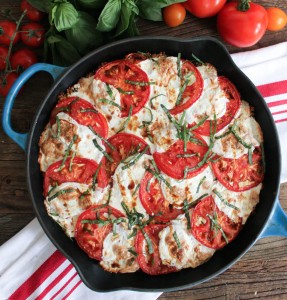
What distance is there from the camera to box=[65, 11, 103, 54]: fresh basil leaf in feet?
8.29

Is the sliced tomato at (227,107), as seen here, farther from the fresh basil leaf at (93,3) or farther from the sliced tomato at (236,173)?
the fresh basil leaf at (93,3)

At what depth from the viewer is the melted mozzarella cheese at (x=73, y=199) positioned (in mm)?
2420

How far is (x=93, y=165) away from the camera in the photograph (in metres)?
2.42

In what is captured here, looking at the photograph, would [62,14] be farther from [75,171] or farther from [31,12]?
[75,171]

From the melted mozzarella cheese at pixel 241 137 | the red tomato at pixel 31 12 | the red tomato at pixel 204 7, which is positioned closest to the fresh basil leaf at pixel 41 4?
the red tomato at pixel 31 12

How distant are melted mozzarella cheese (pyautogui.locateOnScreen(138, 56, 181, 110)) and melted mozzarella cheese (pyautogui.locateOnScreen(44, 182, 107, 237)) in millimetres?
582

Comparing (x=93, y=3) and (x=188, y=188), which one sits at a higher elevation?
(x=93, y=3)

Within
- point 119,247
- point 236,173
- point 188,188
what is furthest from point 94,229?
point 236,173

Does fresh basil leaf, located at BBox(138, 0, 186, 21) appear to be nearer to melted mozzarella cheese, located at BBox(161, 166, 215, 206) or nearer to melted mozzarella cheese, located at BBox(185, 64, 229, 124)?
melted mozzarella cheese, located at BBox(185, 64, 229, 124)

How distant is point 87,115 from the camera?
7.98 feet

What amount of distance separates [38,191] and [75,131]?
42cm

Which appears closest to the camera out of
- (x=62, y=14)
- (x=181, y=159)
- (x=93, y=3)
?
(x=62, y=14)

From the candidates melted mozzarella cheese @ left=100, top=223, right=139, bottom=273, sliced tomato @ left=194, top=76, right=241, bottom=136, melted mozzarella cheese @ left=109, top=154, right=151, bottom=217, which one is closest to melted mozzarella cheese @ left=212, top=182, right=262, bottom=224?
sliced tomato @ left=194, top=76, right=241, bottom=136

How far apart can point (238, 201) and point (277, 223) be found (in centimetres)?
24
